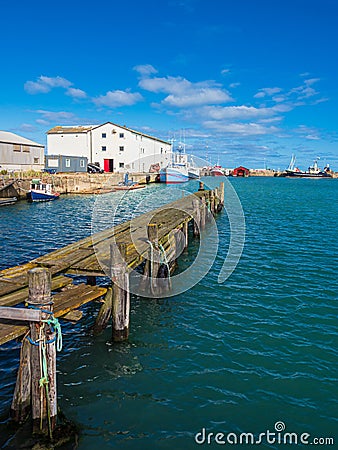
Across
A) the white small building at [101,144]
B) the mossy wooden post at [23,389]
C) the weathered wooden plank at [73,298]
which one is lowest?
the mossy wooden post at [23,389]

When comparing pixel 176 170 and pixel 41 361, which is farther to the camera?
pixel 176 170

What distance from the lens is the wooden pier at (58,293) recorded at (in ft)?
18.4

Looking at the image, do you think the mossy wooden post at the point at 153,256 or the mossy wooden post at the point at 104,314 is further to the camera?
the mossy wooden post at the point at 153,256

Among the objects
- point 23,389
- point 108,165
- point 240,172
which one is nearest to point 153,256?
point 23,389

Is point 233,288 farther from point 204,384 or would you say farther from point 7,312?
point 7,312

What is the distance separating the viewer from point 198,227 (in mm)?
22047

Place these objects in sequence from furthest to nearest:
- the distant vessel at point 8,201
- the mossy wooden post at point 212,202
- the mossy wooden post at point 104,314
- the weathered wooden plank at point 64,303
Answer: the distant vessel at point 8,201 < the mossy wooden post at point 212,202 < the mossy wooden post at point 104,314 < the weathered wooden plank at point 64,303

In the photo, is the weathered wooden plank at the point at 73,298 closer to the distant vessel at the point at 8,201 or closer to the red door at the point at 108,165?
the distant vessel at the point at 8,201

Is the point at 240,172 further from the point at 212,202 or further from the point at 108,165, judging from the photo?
the point at 212,202

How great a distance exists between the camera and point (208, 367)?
8.36m

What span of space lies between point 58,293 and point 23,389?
2401 millimetres

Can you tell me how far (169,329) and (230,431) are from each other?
3805mm

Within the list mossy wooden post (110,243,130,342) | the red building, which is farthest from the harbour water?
the red building

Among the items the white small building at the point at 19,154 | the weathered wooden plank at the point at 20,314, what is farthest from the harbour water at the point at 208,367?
the white small building at the point at 19,154
